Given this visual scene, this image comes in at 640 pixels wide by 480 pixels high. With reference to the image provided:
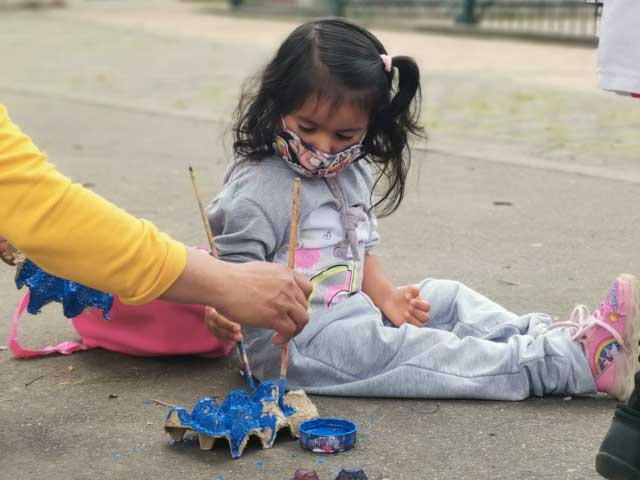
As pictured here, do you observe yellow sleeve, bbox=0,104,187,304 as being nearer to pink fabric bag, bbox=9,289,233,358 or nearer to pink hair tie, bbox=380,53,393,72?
pink fabric bag, bbox=9,289,233,358

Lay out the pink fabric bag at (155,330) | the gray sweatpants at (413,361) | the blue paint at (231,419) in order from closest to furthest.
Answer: the blue paint at (231,419)
the gray sweatpants at (413,361)
the pink fabric bag at (155,330)

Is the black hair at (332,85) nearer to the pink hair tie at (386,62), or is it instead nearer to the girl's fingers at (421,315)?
the pink hair tie at (386,62)

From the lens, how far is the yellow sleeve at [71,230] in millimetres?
1950

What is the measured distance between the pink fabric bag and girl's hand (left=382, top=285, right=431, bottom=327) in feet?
1.34

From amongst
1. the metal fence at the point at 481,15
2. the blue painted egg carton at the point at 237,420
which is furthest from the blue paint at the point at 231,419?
the metal fence at the point at 481,15

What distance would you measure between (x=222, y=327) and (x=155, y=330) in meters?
0.38

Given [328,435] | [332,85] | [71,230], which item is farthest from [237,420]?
[332,85]

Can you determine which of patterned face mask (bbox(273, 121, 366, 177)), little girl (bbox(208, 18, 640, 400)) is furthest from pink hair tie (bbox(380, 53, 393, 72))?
patterned face mask (bbox(273, 121, 366, 177))

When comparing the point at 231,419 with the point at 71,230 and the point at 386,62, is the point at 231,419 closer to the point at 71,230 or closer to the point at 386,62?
the point at 71,230

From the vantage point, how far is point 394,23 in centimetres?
1268

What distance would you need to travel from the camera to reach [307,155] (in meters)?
2.92

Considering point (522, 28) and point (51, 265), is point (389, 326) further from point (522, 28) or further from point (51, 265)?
point (522, 28)

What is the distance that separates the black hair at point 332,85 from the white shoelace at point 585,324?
64cm

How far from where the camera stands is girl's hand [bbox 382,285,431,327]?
3.06m
